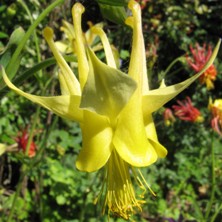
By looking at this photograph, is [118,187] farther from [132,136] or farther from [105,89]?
[105,89]

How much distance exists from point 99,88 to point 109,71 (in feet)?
0.16

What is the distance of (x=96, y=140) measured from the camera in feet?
2.57

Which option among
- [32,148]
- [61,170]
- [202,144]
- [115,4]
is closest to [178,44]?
[202,144]

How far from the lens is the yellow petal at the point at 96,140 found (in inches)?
30.8

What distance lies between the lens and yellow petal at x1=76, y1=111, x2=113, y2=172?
2.56 ft

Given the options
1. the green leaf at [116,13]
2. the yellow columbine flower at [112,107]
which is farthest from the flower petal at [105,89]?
the green leaf at [116,13]

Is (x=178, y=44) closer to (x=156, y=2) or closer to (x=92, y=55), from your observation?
(x=156, y=2)

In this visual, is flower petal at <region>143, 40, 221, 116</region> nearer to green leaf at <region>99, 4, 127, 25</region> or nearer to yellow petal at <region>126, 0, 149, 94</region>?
yellow petal at <region>126, 0, 149, 94</region>

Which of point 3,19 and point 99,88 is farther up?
point 99,88

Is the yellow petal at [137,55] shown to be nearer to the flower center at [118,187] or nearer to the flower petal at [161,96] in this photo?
the flower petal at [161,96]

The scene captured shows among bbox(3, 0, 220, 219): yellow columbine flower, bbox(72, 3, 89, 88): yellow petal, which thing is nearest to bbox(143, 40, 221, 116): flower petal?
bbox(3, 0, 220, 219): yellow columbine flower

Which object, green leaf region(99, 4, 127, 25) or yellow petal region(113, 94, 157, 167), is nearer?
yellow petal region(113, 94, 157, 167)

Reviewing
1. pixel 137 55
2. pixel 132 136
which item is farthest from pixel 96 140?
pixel 137 55

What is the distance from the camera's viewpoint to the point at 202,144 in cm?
400
